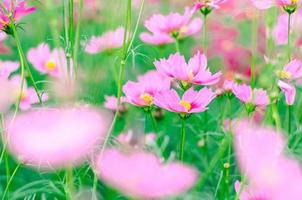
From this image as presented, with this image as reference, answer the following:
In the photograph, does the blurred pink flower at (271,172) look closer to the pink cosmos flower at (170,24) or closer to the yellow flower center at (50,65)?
the pink cosmos flower at (170,24)

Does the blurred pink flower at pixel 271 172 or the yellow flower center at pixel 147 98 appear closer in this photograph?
the blurred pink flower at pixel 271 172

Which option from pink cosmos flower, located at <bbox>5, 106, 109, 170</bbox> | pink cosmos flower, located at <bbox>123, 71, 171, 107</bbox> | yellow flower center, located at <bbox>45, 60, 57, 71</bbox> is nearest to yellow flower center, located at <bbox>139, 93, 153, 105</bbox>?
pink cosmos flower, located at <bbox>123, 71, 171, 107</bbox>

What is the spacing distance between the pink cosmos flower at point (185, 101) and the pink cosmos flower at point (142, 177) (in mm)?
350

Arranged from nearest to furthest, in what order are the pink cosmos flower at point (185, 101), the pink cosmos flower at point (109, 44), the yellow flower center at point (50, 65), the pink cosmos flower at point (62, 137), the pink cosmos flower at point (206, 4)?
the pink cosmos flower at point (62, 137)
the pink cosmos flower at point (185, 101)
the pink cosmos flower at point (206, 4)
the pink cosmos flower at point (109, 44)
the yellow flower center at point (50, 65)

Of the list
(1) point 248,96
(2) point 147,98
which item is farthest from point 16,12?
(1) point 248,96

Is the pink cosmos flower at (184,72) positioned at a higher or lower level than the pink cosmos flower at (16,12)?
lower

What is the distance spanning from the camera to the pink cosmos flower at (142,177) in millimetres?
321

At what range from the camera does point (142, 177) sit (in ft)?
1.09

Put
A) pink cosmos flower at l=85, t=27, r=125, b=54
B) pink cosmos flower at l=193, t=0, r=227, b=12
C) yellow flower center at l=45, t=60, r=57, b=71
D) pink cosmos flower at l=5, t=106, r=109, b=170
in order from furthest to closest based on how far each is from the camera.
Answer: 1. yellow flower center at l=45, t=60, r=57, b=71
2. pink cosmos flower at l=85, t=27, r=125, b=54
3. pink cosmos flower at l=193, t=0, r=227, b=12
4. pink cosmos flower at l=5, t=106, r=109, b=170

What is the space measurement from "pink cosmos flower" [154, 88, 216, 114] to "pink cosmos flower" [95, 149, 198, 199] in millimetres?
350

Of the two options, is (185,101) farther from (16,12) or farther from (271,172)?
(271,172)

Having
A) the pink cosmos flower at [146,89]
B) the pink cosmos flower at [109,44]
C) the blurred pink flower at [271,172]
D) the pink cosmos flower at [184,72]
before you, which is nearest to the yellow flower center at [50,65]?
the pink cosmos flower at [109,44]

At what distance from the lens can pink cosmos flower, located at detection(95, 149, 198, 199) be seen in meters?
0.32

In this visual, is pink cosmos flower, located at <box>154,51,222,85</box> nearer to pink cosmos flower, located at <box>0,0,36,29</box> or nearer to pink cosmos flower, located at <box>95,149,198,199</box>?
pink cosmos flower, located at <box>0,0,36,29</box>
